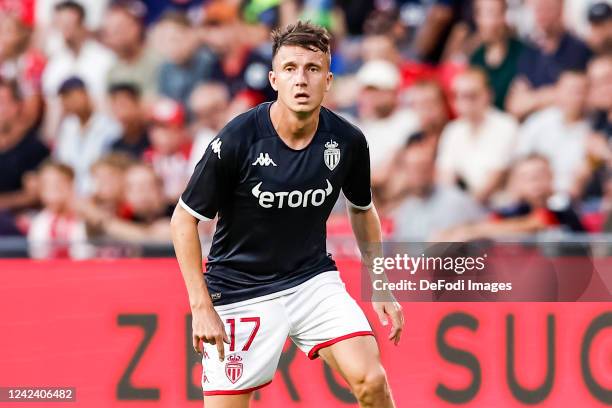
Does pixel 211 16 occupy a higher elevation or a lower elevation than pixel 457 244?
higher

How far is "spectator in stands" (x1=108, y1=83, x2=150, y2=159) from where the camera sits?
34.0ft

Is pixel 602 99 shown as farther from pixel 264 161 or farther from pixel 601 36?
pixel 264 161

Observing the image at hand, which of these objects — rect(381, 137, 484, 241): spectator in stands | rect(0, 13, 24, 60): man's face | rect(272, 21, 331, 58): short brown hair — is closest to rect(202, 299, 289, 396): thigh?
rect(272, 21, 331, 58): short brown hair

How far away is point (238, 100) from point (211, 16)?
119 cm

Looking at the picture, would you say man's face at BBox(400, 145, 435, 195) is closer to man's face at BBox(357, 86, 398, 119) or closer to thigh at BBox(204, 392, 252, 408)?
man's face at BBox(357, 86, 398, 119)

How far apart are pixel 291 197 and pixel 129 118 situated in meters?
5.73

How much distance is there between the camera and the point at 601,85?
9.09 meters

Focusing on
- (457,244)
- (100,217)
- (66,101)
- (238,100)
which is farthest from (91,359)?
(66,101)

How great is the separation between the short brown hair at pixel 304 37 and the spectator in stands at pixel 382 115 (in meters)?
4.62

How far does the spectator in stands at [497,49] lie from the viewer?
974 centimetres

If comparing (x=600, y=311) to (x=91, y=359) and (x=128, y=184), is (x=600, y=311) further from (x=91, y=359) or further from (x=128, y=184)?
(x=128, y=184)

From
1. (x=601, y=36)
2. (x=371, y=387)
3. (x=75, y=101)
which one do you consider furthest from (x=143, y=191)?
(x=371, y=387)

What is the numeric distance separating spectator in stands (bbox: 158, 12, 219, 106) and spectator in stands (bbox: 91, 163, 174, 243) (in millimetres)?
1495

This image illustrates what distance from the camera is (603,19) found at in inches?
373
